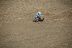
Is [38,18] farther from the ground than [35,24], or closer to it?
farther from the ground

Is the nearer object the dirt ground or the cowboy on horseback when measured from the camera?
the dirt ground

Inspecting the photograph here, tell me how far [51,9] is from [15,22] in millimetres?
919

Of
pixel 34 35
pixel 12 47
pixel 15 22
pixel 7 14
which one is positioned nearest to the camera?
pixel 12 47

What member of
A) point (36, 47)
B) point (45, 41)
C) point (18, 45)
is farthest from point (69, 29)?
point (18, 45)

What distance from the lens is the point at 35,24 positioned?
3.46 metres

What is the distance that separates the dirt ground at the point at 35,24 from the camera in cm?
305

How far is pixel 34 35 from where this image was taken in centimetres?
320

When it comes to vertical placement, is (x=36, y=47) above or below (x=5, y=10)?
below

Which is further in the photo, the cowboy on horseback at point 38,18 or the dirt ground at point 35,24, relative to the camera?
the cowboy on horseback at point 38,18

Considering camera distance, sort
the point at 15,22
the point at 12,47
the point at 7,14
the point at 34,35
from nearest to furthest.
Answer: the point at 12,47 → the point at 34,35 → the point at 15,22 → the point at 7,14

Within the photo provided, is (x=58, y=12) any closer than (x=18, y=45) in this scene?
No

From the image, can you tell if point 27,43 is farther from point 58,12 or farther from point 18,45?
point 58,12

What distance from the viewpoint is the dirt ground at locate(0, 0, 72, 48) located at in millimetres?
3055

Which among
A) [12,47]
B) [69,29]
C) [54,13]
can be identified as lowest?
[12,47]
